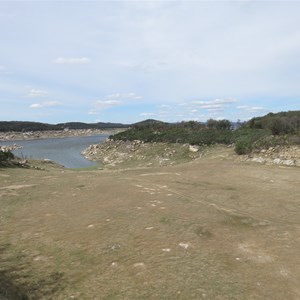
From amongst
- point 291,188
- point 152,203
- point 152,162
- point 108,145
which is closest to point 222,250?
point 152,203

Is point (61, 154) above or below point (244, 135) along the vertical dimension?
below

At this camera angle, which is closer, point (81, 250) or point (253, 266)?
point (253, 266)

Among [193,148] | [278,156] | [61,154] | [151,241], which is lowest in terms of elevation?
[61,154]

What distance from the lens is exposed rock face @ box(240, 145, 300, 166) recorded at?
29000 mm

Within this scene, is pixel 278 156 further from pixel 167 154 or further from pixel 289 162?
pixel 167 154

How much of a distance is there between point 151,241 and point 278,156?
23.1 m

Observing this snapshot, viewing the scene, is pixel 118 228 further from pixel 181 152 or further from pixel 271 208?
pixel 181 152

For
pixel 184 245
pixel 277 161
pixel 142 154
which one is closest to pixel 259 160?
pixel 277 161

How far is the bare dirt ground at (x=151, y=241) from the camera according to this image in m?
8.29

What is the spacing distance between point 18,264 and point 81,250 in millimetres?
1973

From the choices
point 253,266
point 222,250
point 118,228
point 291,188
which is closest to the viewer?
point 253,266

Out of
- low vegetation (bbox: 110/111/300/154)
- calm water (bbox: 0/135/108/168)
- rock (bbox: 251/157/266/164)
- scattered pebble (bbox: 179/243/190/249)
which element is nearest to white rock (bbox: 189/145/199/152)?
low vegetation (bbox: 110/111/300/154)

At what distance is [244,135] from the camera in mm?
47000

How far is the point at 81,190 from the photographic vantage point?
66.5 ft
